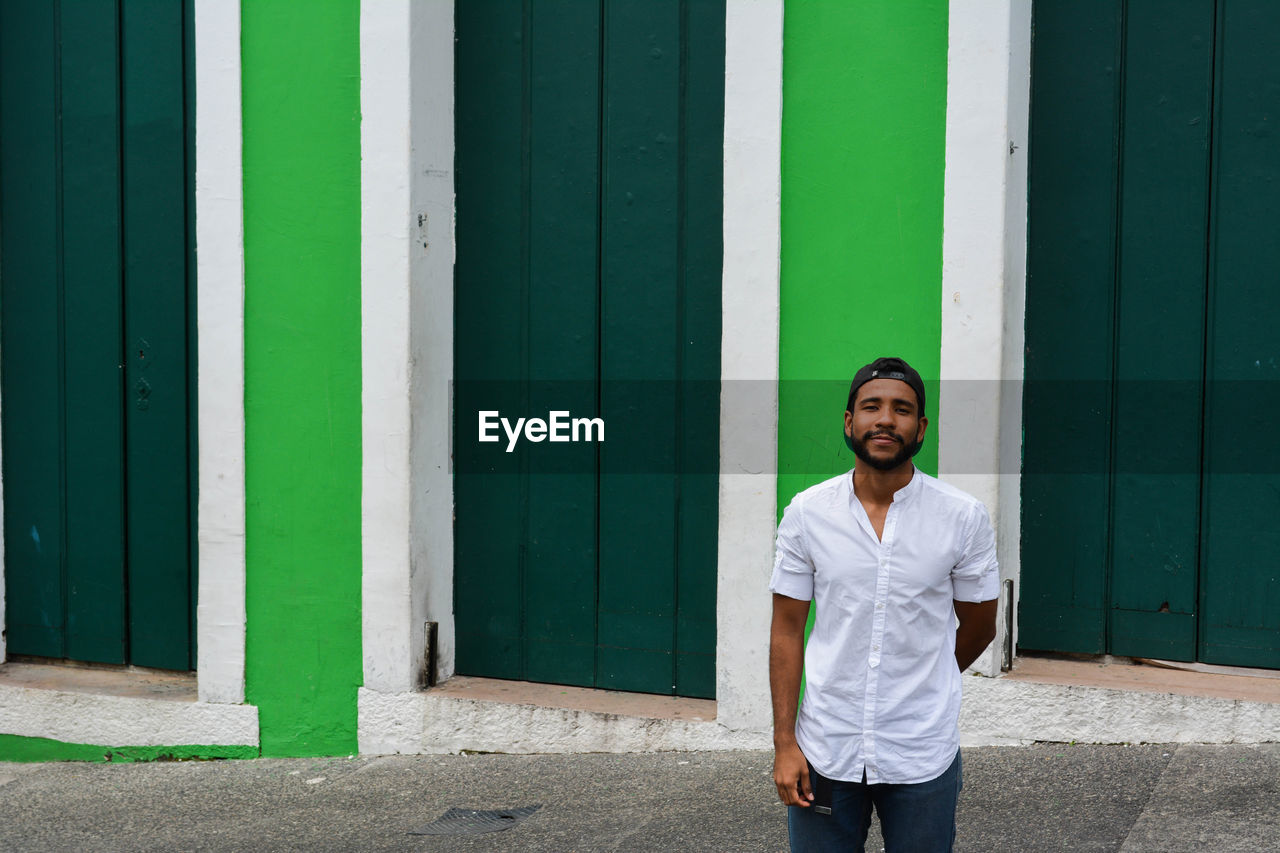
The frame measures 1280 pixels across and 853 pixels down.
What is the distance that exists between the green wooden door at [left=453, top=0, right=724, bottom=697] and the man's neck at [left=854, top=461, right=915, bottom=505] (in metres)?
2.70

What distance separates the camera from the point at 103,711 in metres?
6.35

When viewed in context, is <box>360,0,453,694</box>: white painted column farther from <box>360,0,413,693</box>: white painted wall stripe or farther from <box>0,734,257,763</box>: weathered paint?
<box>0,734,257,763</box>: weathered paint

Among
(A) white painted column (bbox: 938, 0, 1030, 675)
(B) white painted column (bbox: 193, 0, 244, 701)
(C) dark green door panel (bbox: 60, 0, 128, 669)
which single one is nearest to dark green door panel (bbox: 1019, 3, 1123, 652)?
(A) white painted column (bbox: 938, 0, 1030, 675)

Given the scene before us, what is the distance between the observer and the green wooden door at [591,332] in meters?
5.78

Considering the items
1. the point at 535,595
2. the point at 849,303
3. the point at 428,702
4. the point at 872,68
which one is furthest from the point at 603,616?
the point at 872,68

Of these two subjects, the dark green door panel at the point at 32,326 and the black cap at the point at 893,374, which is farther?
the dark green door panel at the point at 32,326

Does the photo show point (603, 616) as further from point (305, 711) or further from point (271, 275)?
point (271, 275)

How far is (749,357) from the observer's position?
5410mm

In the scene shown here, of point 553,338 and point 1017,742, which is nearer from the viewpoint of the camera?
point 1017,742

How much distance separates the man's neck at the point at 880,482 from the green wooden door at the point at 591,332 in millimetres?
2699

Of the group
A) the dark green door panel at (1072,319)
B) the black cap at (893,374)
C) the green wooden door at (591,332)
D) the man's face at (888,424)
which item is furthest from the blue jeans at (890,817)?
the green wooden door at (591,332)

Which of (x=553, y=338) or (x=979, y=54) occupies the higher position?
(x=979, y=54)

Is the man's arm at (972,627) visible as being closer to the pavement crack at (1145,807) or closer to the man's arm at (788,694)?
the man's arm at (788,694)

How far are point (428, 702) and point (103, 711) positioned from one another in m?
1.68
